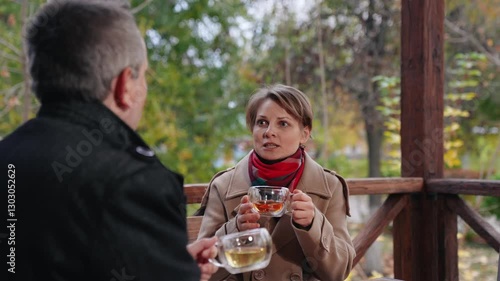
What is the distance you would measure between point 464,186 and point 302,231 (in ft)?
5.17

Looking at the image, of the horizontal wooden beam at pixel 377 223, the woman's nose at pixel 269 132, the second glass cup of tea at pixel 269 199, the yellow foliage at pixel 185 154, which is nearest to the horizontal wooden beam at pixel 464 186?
the horizontal wooden beam at pixel 377 223

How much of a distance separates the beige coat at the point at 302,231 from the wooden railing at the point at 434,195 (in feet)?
2.97

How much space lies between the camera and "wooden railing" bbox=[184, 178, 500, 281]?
8.98ft

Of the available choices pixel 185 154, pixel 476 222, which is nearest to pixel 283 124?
pixel 476 222

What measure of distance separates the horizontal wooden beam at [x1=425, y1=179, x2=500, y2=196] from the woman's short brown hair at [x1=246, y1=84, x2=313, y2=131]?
130cm

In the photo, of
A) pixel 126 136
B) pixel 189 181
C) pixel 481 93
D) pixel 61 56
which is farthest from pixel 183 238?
pixel 481 93

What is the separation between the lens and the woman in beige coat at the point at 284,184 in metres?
1.70

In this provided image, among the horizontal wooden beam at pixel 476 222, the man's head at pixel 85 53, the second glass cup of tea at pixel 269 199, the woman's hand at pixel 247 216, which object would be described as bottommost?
the horizontal wooden beam at pixel 476 222

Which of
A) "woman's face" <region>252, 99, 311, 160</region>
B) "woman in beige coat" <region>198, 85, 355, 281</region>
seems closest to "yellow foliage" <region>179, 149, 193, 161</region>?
"woman in beige coat" <region>198, 85, 355, 281</region>

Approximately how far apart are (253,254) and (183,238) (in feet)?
0.92

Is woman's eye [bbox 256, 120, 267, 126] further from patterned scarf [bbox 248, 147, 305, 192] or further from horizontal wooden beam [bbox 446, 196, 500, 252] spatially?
horizontal wooden beam [bbox 446, 196, 500, 252]

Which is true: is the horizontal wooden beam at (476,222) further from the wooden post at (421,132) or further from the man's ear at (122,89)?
the man's ear at (122,89)

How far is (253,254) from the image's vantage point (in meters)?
1.20

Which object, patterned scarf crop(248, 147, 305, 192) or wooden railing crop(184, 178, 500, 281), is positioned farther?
wooden railing crop(184, 178, 500, 281)
